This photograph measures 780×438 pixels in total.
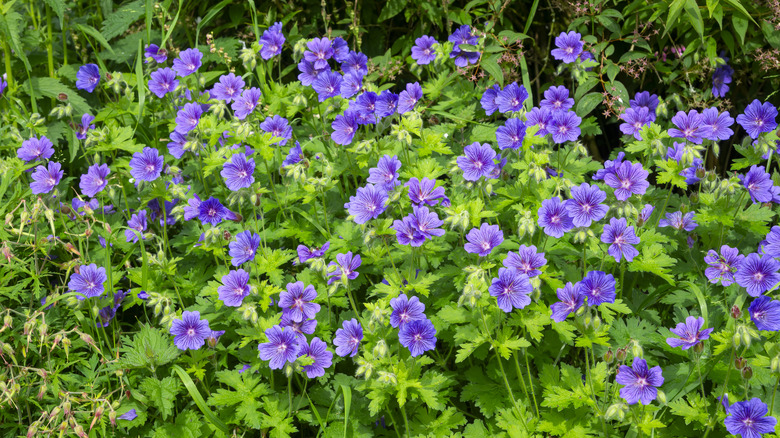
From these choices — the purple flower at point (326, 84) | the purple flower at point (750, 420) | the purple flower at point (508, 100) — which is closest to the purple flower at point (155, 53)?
the purple flower at point (326, 84)

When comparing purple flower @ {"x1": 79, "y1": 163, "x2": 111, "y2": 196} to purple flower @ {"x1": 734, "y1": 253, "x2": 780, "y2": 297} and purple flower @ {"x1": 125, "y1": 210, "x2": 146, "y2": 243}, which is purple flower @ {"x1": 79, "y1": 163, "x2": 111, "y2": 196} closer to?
purple flower @ {"x1": 125, "y1": 210, "x2": 146, "y2": 243}

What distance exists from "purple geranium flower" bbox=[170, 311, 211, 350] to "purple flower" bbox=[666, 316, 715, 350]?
→ 63.3 inches

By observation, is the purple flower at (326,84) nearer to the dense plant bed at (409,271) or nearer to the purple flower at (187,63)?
the dense plant bed at (409,271)

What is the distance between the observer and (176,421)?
2512 mm

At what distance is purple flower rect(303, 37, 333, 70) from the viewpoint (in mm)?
3307

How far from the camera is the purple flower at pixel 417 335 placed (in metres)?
2.23


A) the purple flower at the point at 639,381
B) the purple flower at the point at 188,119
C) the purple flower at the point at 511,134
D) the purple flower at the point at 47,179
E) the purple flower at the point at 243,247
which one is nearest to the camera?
the purple flower at the point at 639,381

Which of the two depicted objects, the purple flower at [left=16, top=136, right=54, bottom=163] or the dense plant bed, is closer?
the dense plant bed

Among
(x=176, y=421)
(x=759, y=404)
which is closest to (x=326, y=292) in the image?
(x=176, y=421)

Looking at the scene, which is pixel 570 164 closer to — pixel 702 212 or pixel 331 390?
pixel 702 212

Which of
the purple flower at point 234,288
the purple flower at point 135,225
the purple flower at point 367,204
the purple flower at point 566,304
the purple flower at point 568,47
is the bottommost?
the purple flower at point 135,225

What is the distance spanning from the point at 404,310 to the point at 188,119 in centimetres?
144

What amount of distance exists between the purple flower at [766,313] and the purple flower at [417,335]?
40.4 inches

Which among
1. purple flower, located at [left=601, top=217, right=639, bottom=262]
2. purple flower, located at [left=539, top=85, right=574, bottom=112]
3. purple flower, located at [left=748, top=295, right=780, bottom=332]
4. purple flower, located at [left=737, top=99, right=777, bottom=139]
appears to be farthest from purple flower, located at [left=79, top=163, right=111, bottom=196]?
purple flower, located at [left=737, top=99, right=777, bottom=139]
